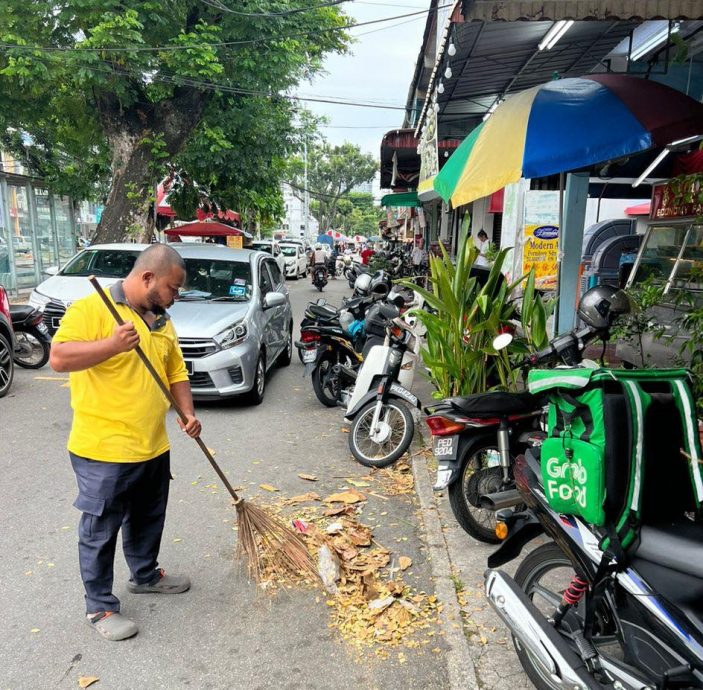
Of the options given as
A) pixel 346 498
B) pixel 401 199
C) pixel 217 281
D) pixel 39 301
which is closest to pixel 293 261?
pixel 401 199

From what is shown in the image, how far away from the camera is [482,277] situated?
5.64m

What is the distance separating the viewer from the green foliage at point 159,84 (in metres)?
12.0

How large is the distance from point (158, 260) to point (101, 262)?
6.63 meters

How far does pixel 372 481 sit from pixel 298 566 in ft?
5.14

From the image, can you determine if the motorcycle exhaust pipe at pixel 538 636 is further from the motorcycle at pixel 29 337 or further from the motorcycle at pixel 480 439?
the motorcycle at pixel 29 337

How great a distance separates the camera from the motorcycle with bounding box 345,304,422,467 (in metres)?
5.02

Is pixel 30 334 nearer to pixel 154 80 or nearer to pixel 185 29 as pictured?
pixel 154 80

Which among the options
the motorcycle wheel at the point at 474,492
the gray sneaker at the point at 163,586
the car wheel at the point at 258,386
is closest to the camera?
the gray sneaker at the point at 163,586

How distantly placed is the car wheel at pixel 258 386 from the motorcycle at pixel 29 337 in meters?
3.03

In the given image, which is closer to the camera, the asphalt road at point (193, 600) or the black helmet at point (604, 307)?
the asphalt road at point (193, 600)

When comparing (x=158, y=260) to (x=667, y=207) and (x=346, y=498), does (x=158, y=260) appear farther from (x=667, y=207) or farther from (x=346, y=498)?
(x=667, y=207)

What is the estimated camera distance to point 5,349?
7.02m

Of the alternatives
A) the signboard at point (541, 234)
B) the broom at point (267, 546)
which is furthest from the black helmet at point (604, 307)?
the signboard at point (541, 234)

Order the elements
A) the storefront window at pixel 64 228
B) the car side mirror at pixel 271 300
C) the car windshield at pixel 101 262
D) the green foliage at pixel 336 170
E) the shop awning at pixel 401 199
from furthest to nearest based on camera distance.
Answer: the green foliage at pixel 336 170
the storefront window at pixel 64 228
the shop awning at pixel 401 199
the car windshield at pixel 101 262
the car side mirror at pixel 271 300
